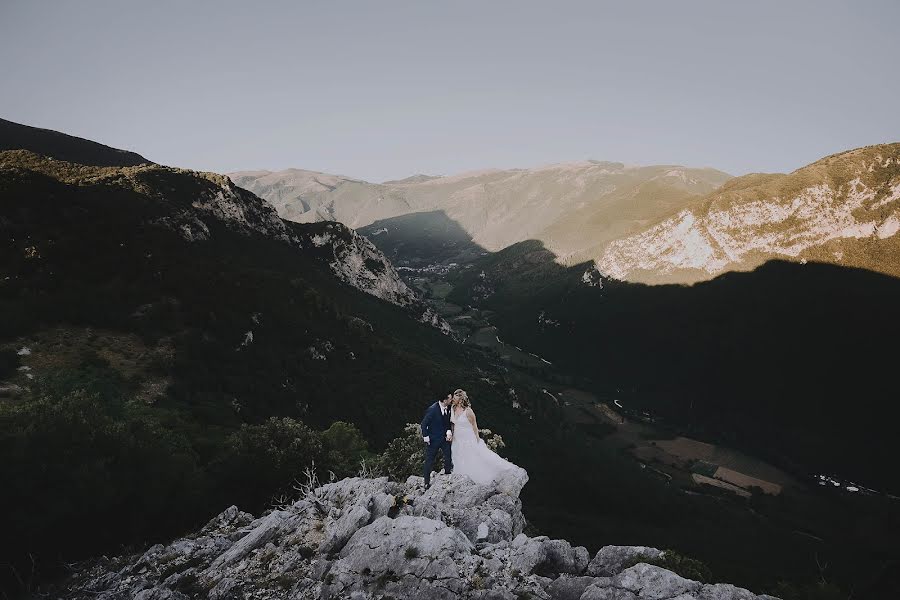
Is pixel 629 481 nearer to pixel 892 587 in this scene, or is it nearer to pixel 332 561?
pixel 892 587

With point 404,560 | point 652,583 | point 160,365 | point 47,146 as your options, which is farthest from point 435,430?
point 47,146

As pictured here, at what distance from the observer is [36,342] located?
173 ft

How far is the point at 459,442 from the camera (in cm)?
2453

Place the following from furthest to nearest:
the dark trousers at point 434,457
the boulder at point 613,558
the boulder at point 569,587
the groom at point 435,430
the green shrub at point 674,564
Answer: the groom at point 435,430
the dark trousers at point 434,457
the green shrub at point 674,564
the boulder at point 613,558
the boulder at point 569,587

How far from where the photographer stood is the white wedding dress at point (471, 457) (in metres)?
24.1

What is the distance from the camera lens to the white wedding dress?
24.1 m

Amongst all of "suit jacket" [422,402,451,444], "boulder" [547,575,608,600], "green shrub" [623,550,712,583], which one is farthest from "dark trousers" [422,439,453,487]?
"green shrub" [623,550,712,583]

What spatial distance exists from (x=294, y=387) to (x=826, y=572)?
163201mm

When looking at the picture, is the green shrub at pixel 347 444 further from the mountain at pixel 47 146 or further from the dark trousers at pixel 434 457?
the mountain at pixel 47 146

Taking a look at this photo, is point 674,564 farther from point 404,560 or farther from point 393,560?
point 393,560

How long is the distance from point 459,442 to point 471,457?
104 cm

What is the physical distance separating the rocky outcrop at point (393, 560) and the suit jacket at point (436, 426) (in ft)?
7.58

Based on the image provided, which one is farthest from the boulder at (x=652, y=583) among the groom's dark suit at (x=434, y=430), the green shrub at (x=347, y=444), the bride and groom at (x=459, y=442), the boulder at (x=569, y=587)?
the green shrub at (x=347, y=444)

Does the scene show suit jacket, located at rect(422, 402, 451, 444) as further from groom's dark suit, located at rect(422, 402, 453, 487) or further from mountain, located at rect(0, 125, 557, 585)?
mountain, located at rect(0, 125, 557, 585)
